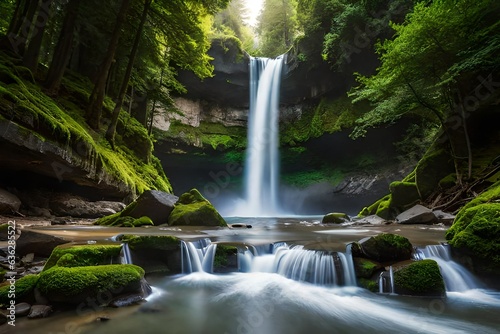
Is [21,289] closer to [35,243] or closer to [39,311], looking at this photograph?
[39,311]

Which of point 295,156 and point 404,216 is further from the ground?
point 295,156

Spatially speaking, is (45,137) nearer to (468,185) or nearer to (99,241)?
(99,241)

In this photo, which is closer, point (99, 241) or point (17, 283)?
point (17, 283)

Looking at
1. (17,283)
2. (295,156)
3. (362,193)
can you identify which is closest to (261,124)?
(295,156)

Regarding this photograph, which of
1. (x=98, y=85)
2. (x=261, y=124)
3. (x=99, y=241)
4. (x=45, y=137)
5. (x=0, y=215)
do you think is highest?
(x=261, y=124)

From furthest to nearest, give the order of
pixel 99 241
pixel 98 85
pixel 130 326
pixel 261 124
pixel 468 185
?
pixel 261 124 < pixel 98 85 < pixel 468 185 < pixel 99 241 < pixel 130 326

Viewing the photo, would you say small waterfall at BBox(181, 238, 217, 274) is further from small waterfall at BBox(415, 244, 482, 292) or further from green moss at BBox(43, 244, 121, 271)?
small waterfall at BBox(415, 244, 482, 292)

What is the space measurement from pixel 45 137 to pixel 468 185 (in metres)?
12.4

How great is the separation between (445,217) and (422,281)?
612 cm

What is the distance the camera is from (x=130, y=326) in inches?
107

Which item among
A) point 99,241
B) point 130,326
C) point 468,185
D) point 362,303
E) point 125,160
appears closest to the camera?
point 130,326

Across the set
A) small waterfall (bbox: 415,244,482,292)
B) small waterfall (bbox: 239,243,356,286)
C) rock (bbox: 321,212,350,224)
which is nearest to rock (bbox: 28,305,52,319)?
small waterfall (bbox: 239,243,356,286)

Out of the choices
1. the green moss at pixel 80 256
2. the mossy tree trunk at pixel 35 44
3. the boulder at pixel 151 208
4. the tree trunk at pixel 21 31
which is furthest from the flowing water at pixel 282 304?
the tree trunk at pixel 21 31

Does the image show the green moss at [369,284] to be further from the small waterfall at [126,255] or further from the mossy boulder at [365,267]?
the small waterfall at [126,255]
